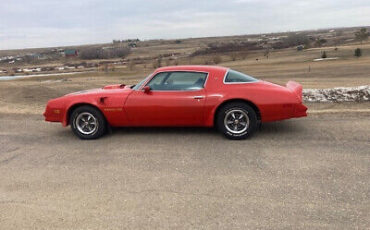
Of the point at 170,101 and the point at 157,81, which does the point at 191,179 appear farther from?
the point at 157,81

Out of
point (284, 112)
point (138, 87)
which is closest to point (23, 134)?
point (138, 87)

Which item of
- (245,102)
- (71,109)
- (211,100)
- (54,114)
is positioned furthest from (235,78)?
(54,114)

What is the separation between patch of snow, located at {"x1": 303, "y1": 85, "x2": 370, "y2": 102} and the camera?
895 cm

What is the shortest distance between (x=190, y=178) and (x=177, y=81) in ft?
7.33

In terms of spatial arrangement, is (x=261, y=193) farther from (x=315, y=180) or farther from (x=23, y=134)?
(x=23, y=134)

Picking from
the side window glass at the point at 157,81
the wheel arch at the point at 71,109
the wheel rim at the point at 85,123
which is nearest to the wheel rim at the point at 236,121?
the side window glass at the point at 157,81

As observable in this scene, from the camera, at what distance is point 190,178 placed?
433cm

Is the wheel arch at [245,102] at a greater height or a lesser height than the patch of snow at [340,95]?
greater

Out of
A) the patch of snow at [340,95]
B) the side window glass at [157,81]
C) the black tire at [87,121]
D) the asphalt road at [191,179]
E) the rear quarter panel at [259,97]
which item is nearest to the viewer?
the asphalt road at [191,179]

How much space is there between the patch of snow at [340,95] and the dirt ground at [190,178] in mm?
2497

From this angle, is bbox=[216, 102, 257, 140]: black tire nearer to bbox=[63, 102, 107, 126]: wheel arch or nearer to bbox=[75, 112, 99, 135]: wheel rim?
bbox=[63, 102, 107, 126]: wheel arch

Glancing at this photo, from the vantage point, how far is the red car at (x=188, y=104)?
5730 mm

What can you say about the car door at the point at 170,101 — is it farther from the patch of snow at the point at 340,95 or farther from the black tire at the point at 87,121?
the patch of snow at the point at 340,95

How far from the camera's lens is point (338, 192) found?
12.4 ft
